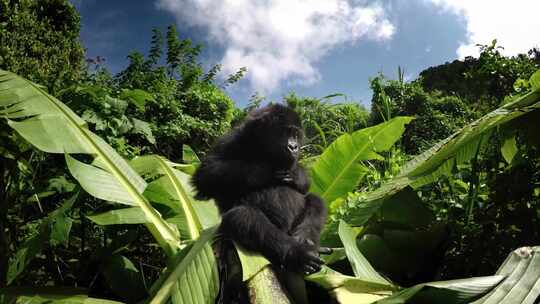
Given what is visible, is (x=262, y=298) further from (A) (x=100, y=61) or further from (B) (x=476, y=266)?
(A) (x=100, y=61)

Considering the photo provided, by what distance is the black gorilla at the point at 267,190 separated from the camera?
2844 millimetres

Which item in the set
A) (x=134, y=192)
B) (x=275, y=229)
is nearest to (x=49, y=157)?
(x=134, y=192)

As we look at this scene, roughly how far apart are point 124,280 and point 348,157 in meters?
2.26

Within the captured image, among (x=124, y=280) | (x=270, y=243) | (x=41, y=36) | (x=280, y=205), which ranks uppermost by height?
(x=41, y=36)

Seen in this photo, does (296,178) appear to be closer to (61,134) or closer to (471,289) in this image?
(471,289)

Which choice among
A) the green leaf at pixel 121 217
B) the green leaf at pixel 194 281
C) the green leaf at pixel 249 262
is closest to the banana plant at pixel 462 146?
the green leaf at pixel 249 262

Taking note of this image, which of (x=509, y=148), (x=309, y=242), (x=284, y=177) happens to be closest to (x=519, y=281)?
(x=309, y=242)

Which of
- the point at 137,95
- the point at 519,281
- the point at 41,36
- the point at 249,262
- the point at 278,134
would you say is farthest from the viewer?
the point at 41,36

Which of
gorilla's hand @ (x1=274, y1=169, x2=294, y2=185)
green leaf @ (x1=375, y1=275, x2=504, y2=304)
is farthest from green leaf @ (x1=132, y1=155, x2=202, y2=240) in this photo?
green leaf @ (x1=375, y1=275, x2=504, y2=304)

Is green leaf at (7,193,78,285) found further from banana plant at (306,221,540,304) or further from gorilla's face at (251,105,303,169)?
banana plant at (306,221,540,304)

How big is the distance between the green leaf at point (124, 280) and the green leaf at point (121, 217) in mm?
542

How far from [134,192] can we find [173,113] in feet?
19.7

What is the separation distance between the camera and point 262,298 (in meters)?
2.52

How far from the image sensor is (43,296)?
297 cm
